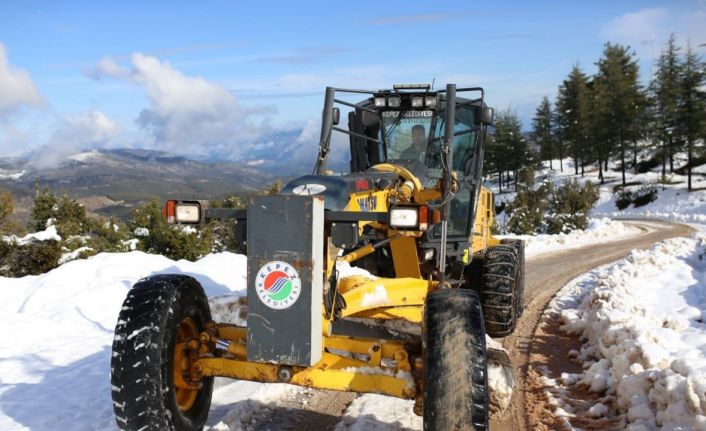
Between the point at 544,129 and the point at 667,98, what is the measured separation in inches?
850

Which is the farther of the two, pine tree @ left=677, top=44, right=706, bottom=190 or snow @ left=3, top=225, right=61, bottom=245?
pine tree @ left=677, top=44, right=706, bottom=190

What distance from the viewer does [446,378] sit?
377 cm

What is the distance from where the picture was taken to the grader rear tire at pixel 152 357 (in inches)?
161

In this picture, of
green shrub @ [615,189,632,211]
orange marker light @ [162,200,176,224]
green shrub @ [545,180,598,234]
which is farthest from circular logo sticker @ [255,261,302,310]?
green shrub @ [615,189,632,211]

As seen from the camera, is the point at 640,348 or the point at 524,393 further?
the point at 524,393

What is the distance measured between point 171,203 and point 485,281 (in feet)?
13.9

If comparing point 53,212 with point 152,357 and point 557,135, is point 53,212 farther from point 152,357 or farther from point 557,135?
point 557,135

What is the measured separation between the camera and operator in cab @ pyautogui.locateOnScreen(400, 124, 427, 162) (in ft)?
24.6

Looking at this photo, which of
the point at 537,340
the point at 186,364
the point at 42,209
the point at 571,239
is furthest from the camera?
the point at 42,209

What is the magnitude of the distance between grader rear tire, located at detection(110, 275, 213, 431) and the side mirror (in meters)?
3.78

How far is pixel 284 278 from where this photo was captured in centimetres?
391

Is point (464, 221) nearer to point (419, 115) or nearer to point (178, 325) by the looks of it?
point (419, 115)

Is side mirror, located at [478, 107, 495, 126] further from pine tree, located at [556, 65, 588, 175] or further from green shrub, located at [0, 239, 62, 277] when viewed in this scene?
pine tree, located at [556, 65, 588, 175]

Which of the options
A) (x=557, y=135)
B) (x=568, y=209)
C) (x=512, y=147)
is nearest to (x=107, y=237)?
(x=568, y=209)
